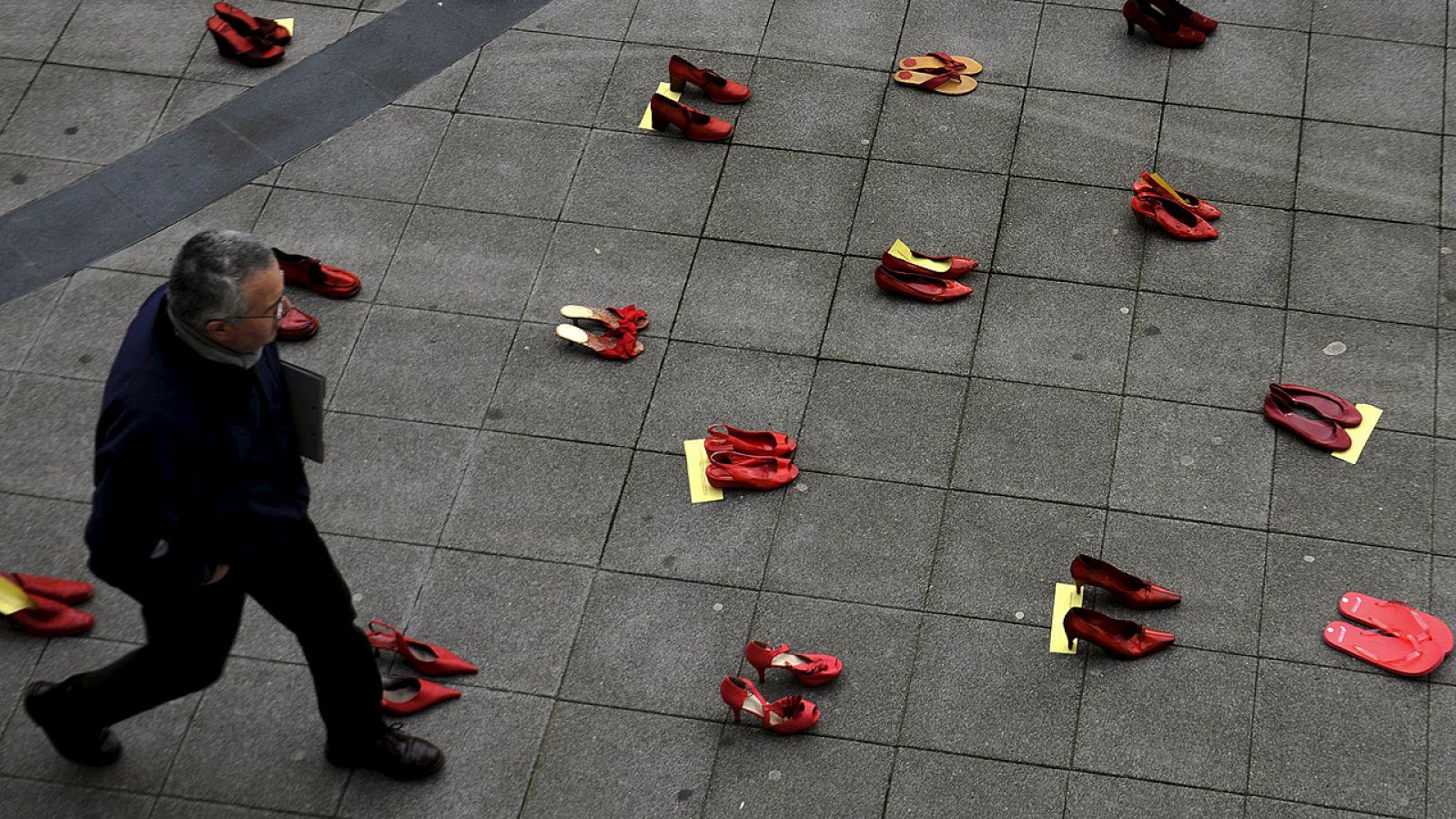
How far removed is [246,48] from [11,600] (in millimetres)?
3678

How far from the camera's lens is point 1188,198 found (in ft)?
24.3

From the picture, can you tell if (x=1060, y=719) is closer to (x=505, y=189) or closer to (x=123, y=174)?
(x=505, y=189)

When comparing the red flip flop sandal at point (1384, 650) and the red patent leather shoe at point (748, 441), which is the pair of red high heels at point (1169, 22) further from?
the red flip flop sandal at point (1384, 650)

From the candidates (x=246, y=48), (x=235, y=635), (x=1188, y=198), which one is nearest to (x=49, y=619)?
(x=235, y=635)

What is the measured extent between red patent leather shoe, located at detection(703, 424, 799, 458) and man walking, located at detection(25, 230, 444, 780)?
1.92m

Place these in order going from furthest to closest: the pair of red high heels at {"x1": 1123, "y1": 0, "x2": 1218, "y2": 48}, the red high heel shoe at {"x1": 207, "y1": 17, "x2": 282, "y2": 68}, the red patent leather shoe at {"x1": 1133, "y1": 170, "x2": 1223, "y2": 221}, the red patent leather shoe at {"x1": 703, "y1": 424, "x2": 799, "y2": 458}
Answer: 1. the red high heel shoe at {"x1": 207, "y1": 17, "x2": 282, "y2": 68}
2. the pair of red high heels at {"x1": 1123, "y1": 0, "x2": 1218, "y2": 48}
3. the red patent leather shoe at {"x1": 1133, "y1": 170, "x2": 1223, "y2": 221}
4. the red patent leather shoe at {"x1": 703, "y1": 424, "x2": 799, "y2": 458}

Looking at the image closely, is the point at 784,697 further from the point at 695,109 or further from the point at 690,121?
the point at 695,109

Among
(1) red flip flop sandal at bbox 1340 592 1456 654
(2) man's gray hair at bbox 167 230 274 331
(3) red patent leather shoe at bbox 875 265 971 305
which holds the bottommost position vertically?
(1) red flip flop sandal at bbox 1340 592 1456 654

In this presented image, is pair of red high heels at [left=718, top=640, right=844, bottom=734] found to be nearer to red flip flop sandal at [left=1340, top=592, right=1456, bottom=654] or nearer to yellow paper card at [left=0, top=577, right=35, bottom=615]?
red flip flop sandal at [left=1340, top=592, right=1456, bottom=654]

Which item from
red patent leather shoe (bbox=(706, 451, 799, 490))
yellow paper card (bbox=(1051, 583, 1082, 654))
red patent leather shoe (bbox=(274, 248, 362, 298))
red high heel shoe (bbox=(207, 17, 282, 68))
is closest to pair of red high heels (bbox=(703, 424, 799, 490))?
red patent leather shoe (bbox=(706, 451, 799, 490))

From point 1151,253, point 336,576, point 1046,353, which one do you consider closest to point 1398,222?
point 1151,253

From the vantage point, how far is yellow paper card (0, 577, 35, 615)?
6.02 m

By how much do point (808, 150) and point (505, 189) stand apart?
61.8 inches

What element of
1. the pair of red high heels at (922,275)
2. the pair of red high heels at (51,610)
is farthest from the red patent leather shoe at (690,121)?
the pair of red high heels at (51,610)
